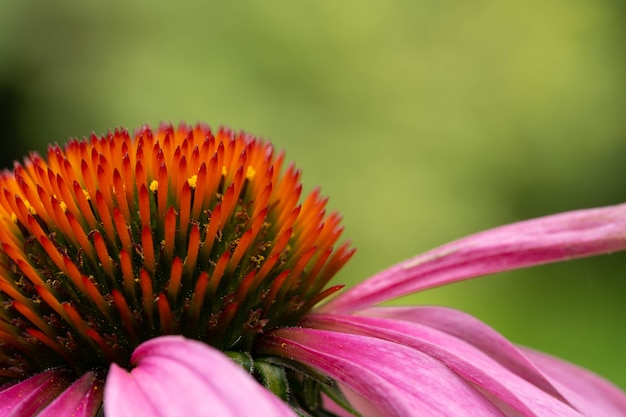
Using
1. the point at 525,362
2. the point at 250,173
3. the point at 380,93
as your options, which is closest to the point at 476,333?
the point at 525,362

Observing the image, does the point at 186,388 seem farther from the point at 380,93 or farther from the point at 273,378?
the point at 380,93

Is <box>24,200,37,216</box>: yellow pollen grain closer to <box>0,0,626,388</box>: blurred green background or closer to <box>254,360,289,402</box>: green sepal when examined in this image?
<box>254,360,289,402</box>: green sepal

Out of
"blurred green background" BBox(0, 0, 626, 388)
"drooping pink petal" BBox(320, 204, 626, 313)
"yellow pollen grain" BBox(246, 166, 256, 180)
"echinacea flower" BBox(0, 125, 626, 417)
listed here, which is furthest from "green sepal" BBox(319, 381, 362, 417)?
"blurred green background" BBox(0, 0, 626, 388)

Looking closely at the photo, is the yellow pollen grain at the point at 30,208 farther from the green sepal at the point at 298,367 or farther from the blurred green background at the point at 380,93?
the blurred green background at the point at 380,93

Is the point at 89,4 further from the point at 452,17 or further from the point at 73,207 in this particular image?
the point at 73,207

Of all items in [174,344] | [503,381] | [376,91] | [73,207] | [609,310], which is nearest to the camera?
[174,344]

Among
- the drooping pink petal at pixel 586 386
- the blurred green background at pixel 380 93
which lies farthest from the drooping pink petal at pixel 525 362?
the blurred green background at pixel 380 93

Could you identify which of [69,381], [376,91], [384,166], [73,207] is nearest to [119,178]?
[73,207]
